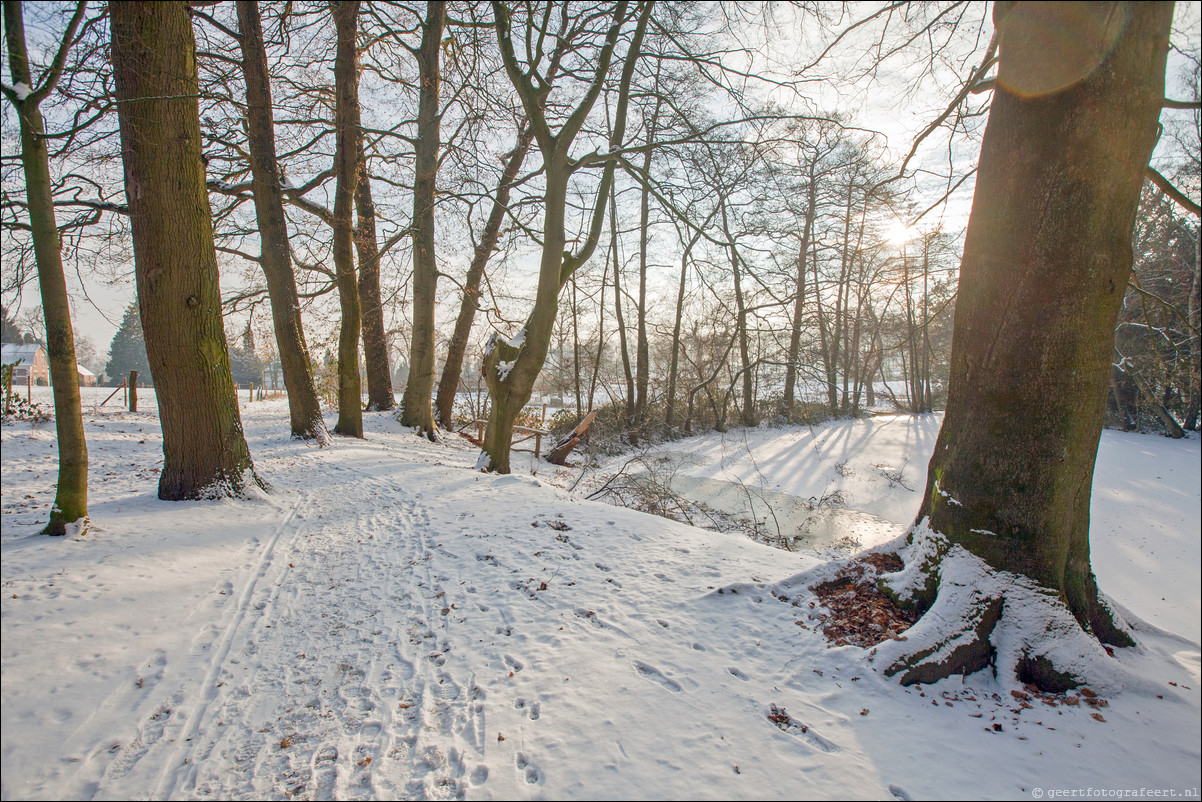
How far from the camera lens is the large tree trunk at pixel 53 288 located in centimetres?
286

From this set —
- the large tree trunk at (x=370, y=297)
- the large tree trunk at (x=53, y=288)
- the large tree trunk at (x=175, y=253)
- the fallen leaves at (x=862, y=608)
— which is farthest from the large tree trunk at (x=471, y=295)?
the fallen leaves at (x=862, y=608)

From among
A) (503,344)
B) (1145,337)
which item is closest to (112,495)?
(503,344)

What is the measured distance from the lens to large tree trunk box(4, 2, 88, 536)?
2863mm

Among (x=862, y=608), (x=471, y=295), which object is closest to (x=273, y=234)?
(x=471, y=295)

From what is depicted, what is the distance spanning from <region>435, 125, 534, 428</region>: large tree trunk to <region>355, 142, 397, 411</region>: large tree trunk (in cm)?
200

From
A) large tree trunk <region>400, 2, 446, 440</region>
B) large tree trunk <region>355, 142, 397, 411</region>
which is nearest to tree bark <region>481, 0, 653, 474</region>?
large tree trunk <region>400, 2, 446, 440</region>

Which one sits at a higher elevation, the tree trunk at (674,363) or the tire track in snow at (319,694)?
Result: the tree trunk at (674,363)

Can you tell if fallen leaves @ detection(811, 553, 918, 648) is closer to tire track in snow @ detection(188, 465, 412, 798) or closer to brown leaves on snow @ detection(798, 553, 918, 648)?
brown leaves on snow @ detection(798, 553, 918, 648)

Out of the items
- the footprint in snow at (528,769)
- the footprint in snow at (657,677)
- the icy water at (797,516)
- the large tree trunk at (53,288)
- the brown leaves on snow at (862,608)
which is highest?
the large tree trunk at (53,288)

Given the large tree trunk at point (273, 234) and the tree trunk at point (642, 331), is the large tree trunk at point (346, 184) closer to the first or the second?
the large tree trunk at point (273, 234)

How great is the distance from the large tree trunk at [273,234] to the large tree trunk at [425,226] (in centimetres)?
248

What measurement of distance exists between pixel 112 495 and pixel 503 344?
15.2ft

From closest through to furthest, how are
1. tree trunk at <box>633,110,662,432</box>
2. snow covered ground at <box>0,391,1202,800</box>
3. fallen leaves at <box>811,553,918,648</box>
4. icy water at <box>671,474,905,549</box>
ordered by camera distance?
snow covered ground at <box>0,391,1202,800</box>
fallen leaves at <box>811,553,918,648</box>
icy water at <box>671,474,905,549</box>
tree trunk at <box>633,110,662,432</box>

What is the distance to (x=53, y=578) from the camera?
7.29ft
